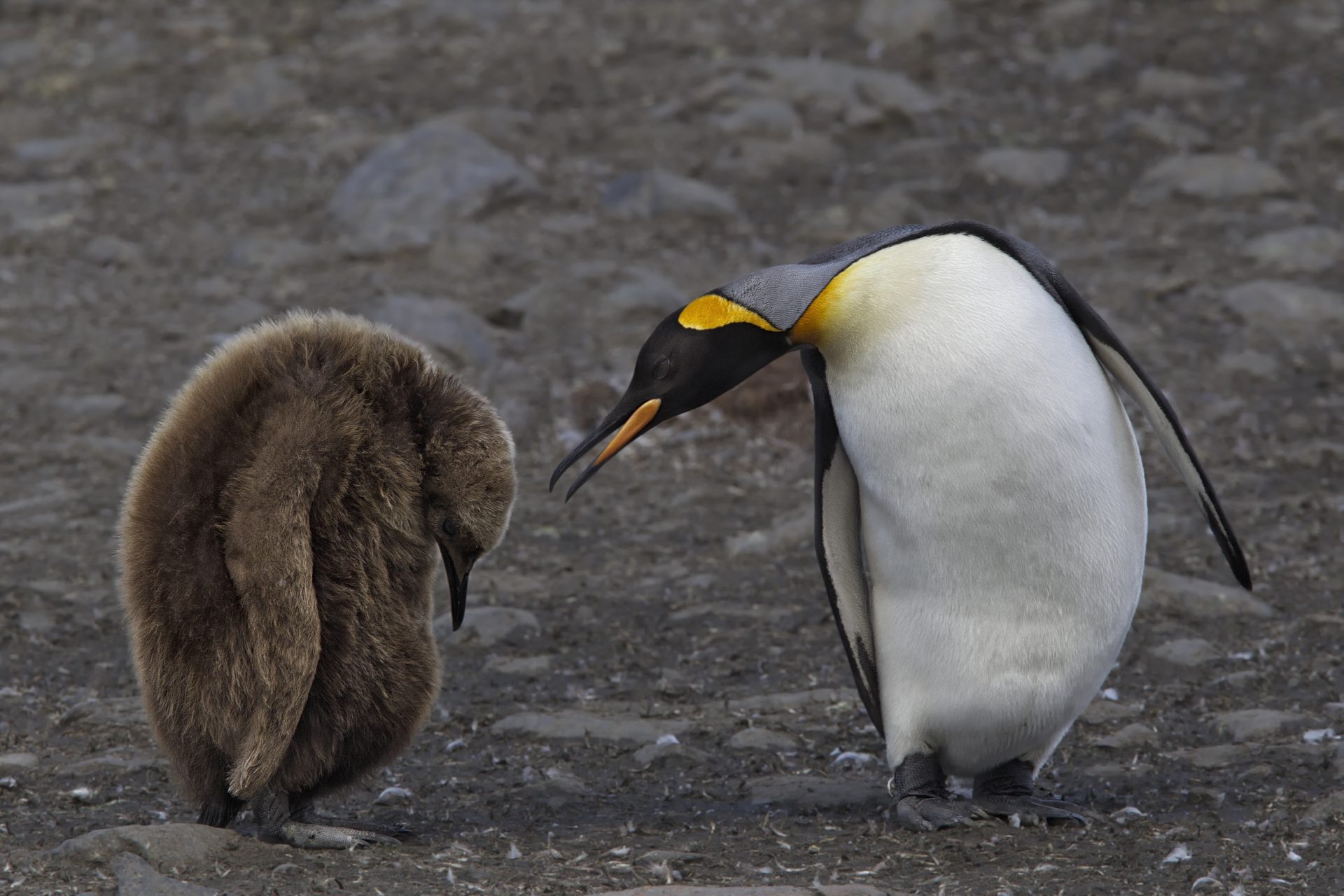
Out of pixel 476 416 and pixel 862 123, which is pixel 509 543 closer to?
pixel 476 416

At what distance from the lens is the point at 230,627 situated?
9.16 ft

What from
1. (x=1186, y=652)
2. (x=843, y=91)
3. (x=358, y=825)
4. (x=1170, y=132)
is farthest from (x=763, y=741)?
(x=1170, y=132)

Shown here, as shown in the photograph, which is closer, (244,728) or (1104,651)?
(244,728)

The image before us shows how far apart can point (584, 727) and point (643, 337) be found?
266 centimetres

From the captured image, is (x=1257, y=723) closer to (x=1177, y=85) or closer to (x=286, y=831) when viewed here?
(x=286, y=831)

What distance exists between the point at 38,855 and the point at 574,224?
4721 millimetres

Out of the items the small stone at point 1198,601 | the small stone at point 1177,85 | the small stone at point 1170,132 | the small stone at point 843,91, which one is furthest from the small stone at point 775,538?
the small stone at point 1177,85

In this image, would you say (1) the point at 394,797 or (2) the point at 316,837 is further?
(1) the point at 394,797

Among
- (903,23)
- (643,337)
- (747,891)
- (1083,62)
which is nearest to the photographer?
(747,891)

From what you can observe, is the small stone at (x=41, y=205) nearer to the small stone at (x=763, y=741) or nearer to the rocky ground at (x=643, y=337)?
the rocky ground at (x=643, y=337)

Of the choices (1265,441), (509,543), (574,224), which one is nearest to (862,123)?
(574,224)

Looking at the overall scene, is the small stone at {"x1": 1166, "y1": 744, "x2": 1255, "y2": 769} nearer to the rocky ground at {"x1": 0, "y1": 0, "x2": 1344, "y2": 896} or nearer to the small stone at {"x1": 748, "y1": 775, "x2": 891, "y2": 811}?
the rocky ground at {"x1": 0, "y1": 0, "x2": 1344, "y2": 896}

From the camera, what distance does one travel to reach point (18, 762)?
3.46 meters

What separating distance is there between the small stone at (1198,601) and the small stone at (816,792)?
51.8 inches
